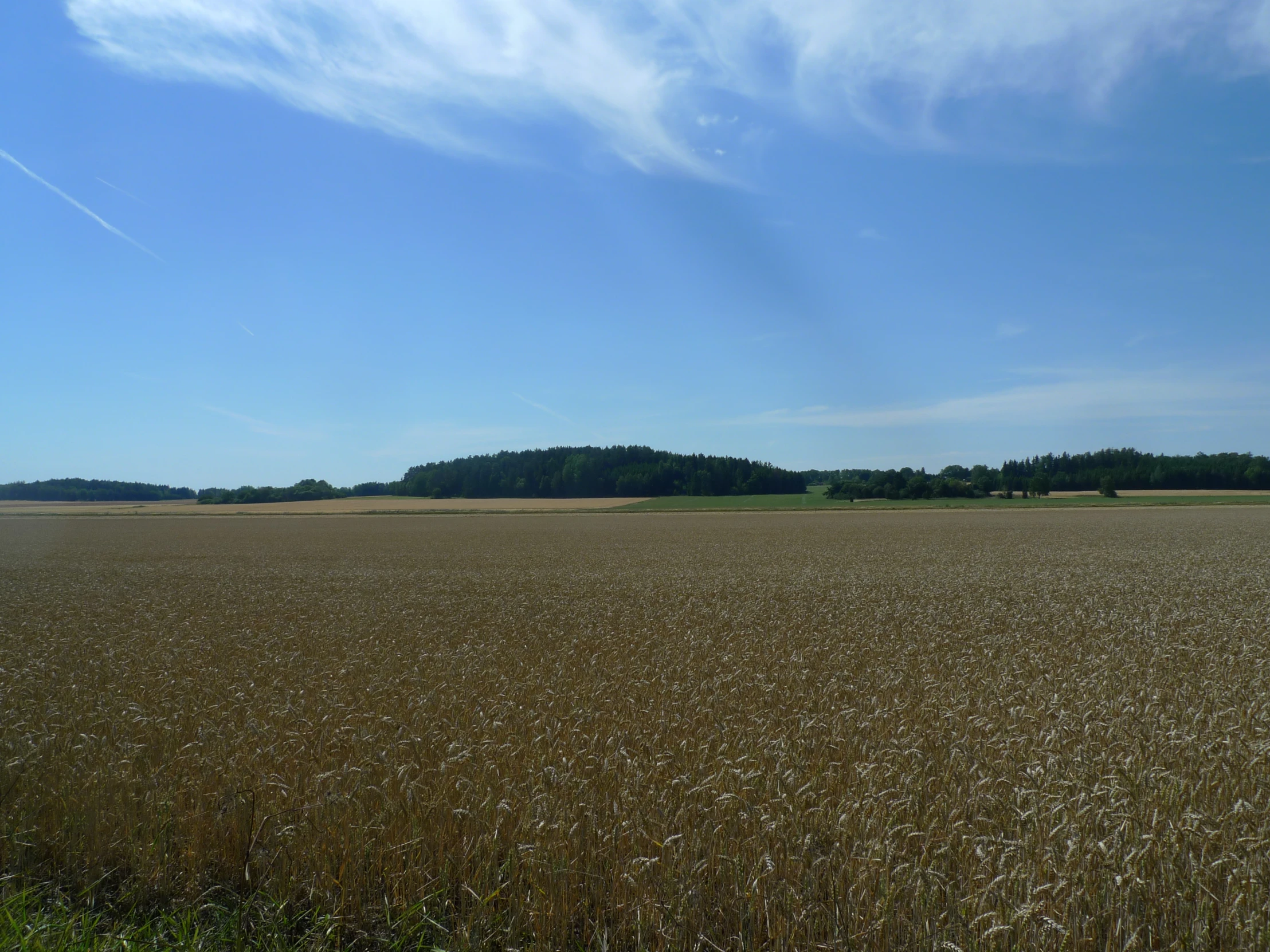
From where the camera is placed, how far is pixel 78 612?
15336 millimetres

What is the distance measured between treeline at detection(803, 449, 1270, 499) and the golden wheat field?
11485 cm

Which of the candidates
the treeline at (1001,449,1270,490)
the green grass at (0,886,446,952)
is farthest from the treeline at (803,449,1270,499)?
the green grass at (0,886,446,952)

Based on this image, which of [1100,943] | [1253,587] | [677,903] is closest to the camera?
[1100,943]

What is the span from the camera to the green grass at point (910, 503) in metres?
98.4

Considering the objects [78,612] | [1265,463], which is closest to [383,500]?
[78,612]

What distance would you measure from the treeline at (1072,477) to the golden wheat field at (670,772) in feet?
377

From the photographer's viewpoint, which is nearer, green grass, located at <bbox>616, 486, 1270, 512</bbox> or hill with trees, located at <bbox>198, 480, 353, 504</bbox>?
green grass, located at <bbox>616, 486, 1270, 512</bbox>

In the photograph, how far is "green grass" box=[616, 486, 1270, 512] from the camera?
9838 centimetres

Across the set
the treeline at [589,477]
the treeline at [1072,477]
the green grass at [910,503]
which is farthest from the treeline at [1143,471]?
the treeline at [589,477]

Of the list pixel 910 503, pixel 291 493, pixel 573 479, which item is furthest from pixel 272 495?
pixel 910 503

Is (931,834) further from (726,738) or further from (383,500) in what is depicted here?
(383,500)

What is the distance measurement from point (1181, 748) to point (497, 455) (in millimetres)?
146411

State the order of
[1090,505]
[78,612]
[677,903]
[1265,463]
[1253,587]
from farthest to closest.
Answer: [1265,463] < [1090,505] < [1253,587] < [78,612] < [677,903]

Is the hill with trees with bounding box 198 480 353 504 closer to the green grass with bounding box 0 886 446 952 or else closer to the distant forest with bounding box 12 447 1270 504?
the distant forest with bounding box 12 447 1270 504
